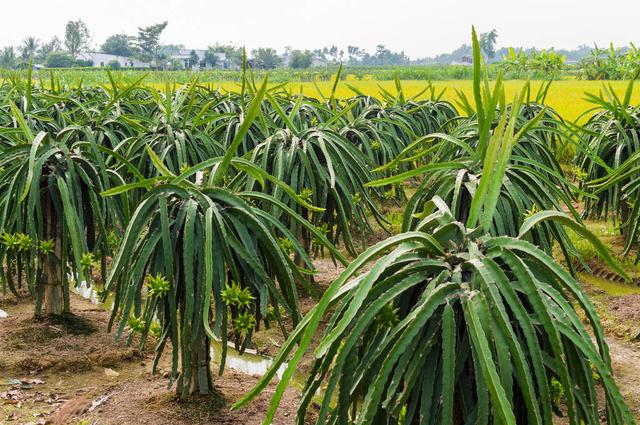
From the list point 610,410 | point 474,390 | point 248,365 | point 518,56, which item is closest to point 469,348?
point 474,390

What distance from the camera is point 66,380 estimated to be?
3594mm

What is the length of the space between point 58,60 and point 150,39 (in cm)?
1252

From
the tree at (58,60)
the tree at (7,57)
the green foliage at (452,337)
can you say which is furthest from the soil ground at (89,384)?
the tree at (58,60)

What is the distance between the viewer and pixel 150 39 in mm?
85438

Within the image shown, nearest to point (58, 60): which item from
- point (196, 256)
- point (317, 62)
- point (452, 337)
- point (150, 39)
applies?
point (150, 39)

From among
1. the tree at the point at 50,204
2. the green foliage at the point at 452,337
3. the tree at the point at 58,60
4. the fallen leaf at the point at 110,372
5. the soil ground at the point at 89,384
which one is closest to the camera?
the green foliage at the point at 452,337

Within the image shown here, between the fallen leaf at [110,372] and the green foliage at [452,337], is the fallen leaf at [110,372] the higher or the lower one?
the lower one

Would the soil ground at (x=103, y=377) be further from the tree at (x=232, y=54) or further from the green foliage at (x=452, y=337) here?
the tree at (x=232, y=54)

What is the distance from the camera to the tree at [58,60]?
250ft

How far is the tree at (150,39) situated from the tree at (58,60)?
8.35m

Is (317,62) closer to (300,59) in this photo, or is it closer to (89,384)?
(300,59)

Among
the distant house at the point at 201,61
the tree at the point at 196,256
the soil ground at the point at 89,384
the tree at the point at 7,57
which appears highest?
the distant house at the point at 201,61

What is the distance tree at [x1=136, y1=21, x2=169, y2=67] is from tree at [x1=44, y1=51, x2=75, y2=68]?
27.4ft

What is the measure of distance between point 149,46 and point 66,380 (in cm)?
8738
